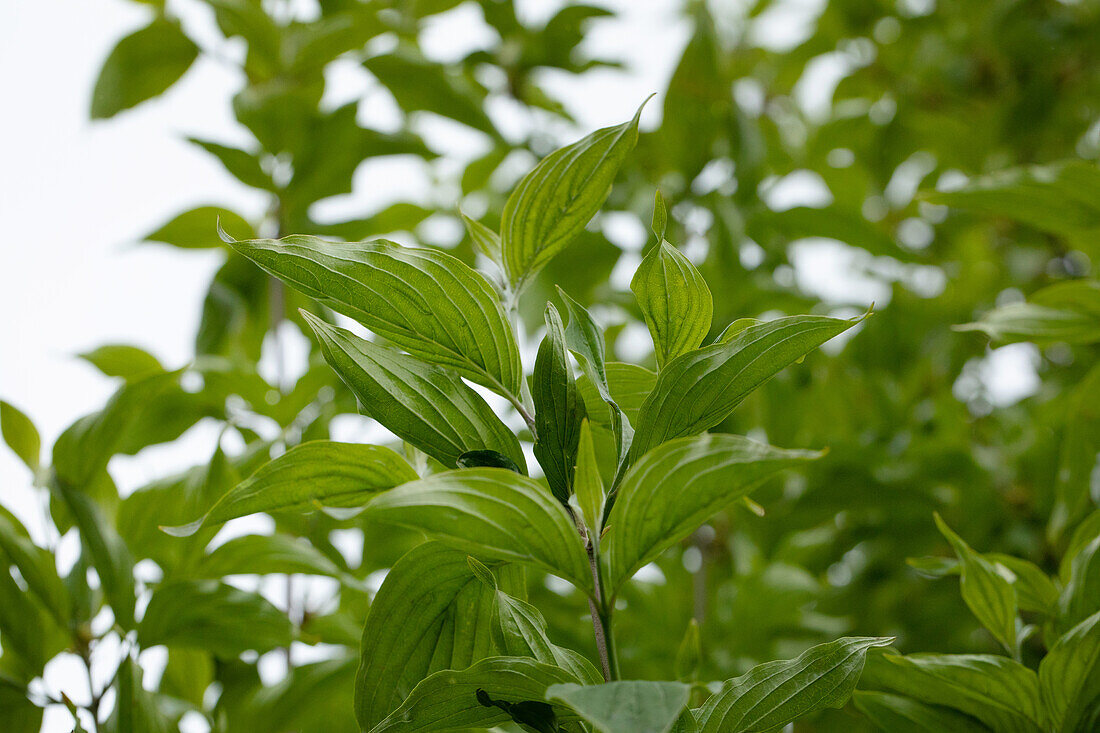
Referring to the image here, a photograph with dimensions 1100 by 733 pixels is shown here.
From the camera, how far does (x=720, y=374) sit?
1.12 feet

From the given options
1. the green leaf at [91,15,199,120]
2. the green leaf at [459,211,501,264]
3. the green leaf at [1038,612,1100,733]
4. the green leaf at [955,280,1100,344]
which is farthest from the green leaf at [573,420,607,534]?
the green leaf at [91,15,199,120]

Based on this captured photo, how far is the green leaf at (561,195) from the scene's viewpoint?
15.3 inches

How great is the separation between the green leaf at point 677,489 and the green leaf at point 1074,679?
21cm

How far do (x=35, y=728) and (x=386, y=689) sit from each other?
336 millimetres

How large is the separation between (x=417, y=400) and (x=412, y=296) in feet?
0.15

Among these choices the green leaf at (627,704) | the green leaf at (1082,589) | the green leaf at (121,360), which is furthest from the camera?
the green leaf at (121,360)

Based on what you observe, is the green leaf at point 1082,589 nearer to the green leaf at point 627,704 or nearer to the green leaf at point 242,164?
the green leaf at point 627,704

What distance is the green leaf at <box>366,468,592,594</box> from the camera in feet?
0.93

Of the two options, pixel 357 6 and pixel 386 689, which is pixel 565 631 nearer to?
pixel 386 689

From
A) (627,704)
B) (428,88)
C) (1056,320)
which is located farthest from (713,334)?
(627,704)

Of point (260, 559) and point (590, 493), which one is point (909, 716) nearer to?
point (590, 493)

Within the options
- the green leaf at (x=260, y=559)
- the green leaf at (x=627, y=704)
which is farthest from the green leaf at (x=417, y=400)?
the green leaf at (x=260, y=559)

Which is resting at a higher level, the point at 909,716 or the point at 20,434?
the point at 20,434

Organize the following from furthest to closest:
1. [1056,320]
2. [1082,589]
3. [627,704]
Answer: [1056,320], [1082,589], [627,704]
